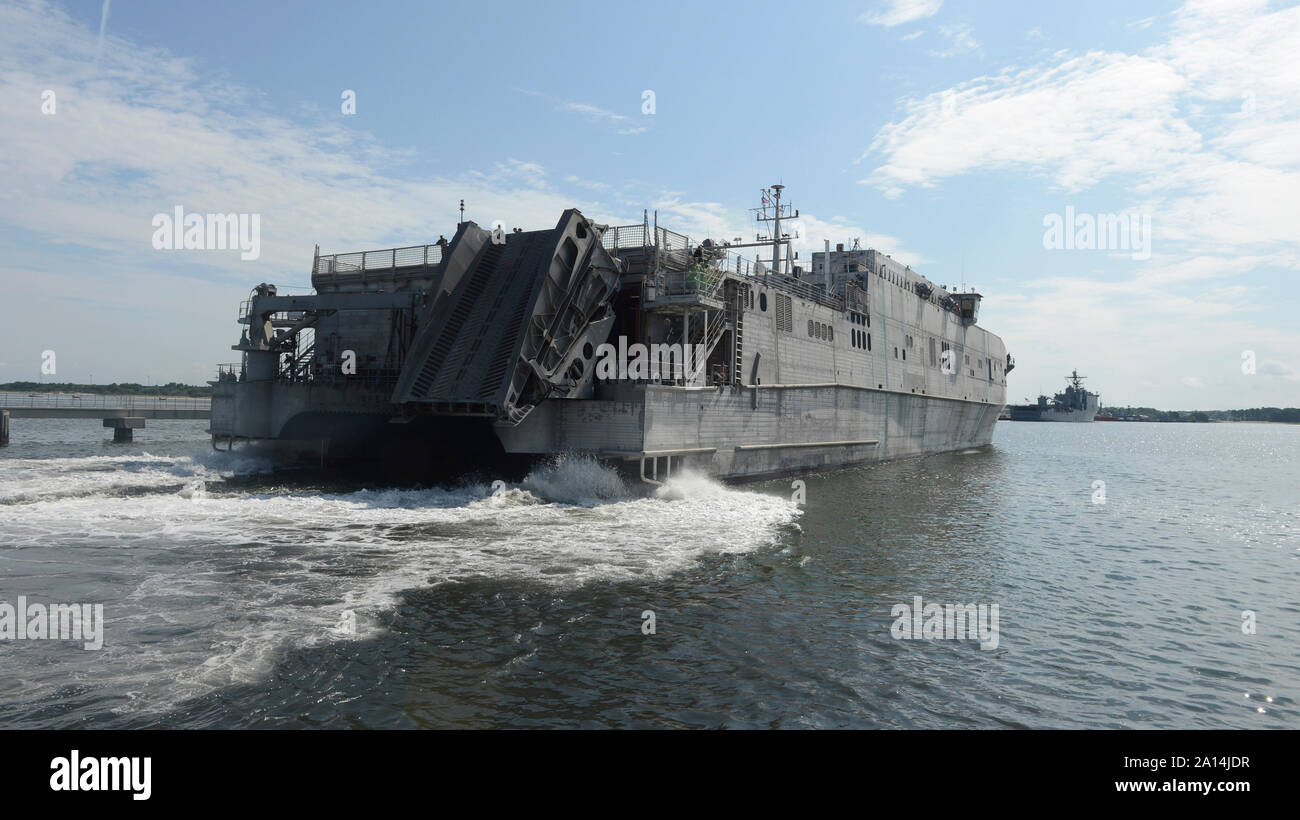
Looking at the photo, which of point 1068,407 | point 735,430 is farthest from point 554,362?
point 1068,407

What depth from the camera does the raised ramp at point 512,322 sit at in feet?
78.0

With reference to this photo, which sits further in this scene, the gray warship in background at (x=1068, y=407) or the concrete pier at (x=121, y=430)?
the gray warship in background at (x=1068, y=407)

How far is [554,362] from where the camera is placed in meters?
24.6

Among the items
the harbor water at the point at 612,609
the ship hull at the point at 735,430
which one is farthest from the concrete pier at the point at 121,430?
the ship hull at the point at 735,430

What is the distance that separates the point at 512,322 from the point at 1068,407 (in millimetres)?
182294

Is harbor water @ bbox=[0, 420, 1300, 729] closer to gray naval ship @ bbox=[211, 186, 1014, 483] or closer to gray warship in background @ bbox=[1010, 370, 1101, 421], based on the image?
gray naval ship @ bbox=[211, 186, 1014, 483]

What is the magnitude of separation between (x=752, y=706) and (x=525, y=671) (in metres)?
3.02

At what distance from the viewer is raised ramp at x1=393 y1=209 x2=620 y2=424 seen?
23766mm

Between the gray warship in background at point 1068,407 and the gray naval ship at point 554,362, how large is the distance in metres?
156

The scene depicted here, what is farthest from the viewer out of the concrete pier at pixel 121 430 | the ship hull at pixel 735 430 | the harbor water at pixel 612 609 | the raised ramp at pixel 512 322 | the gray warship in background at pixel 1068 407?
the gray warship in background at pixel 1068 407

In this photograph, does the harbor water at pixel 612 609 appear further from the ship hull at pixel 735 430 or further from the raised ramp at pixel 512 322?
the raised ramp at pixel 512 322
